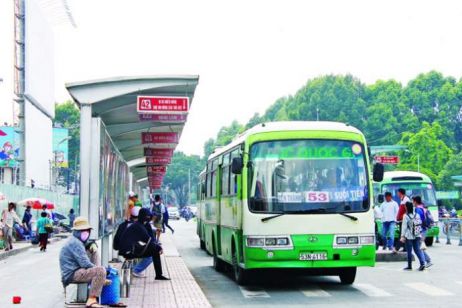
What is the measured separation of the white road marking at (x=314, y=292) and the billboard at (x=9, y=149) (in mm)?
64203

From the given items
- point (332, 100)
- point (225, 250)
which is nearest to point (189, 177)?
point (332, 100)

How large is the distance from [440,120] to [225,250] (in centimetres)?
8225

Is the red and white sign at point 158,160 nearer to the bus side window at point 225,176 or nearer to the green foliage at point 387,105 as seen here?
the bus side window at point 225,176

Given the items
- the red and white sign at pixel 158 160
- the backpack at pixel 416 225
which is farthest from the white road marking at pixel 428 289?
the red and white sign at pixel 158 160

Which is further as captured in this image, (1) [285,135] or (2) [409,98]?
(2) [409,98]

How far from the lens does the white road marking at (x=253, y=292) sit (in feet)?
49.0

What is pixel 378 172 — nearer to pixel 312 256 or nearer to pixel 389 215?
pixel 312 256

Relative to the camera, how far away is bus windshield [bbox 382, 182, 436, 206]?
31438 millimetres

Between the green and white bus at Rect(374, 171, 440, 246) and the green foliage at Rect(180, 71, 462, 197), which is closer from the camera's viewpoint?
the green and white bus at Rect(374, 171, 440, 246)

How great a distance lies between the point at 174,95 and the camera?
17594 mm

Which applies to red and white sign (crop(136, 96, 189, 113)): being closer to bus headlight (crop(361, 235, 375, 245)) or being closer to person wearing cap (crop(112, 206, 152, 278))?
person wearing cap (crop(112, 206, 152, 278))

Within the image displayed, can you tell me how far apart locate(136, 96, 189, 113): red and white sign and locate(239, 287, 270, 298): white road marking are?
4.02 m

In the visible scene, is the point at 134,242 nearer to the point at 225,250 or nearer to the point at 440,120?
the point at 225,250

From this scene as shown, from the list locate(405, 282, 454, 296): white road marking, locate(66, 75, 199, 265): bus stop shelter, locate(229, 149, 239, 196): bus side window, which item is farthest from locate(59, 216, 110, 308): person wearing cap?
locate(405, 282, 454, 296): white road marking
